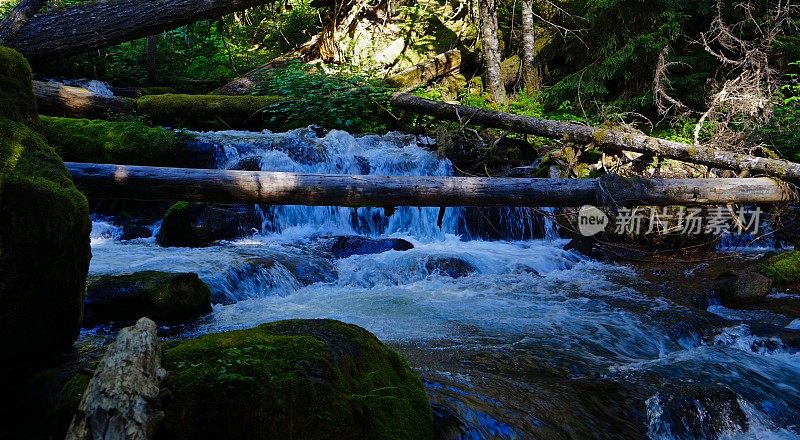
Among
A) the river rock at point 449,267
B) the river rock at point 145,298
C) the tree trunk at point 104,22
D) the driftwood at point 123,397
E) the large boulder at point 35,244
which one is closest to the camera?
the driftwood at point 123,397

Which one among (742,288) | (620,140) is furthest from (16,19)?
(742,288)

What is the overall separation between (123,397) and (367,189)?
13.9 feet

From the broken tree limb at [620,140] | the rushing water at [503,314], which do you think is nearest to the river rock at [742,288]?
the rushing water at [503,314]

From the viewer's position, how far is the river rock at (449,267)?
8.09 meters

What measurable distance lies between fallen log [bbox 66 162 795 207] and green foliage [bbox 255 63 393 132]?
7.27 m

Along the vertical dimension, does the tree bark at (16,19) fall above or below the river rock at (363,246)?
above

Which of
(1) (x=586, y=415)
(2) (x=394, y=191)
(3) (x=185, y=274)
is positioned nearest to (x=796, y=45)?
(2) (x=394, y=191)

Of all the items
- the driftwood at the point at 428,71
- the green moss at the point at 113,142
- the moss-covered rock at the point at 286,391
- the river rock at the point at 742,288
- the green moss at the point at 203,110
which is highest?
the driftwood at the point at 428,71

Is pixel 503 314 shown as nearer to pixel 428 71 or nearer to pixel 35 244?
pixel 35 244

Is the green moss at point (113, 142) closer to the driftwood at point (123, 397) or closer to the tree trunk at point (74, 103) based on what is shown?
the tree trunk at point (74, 103)

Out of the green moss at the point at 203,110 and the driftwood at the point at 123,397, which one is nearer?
the driftwood at the point at 123,397

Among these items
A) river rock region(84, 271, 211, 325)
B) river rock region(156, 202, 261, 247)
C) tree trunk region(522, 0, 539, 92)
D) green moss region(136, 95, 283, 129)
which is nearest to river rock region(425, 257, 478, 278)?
river rock region(84, 271, 211, 325)

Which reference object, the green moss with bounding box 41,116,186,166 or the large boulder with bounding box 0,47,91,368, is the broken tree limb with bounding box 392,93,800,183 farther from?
the large boulder with bounding box 0,47,91,368

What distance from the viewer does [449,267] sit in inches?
323
